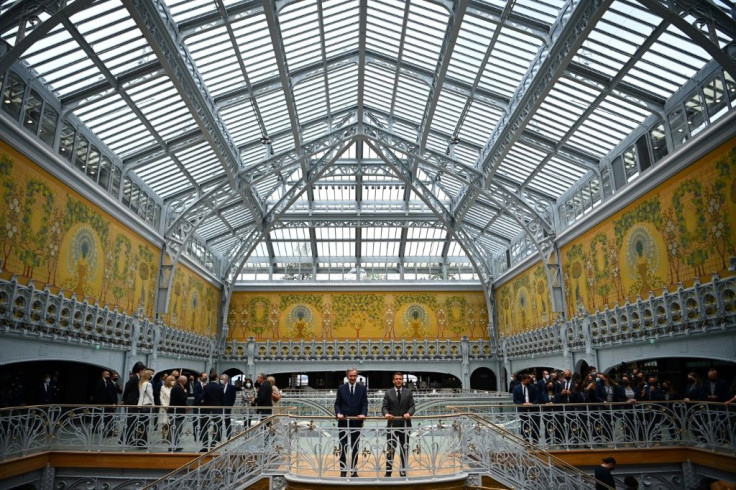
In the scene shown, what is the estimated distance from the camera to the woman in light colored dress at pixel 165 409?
41.5 feet

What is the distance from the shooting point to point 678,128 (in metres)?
Result: 15.9

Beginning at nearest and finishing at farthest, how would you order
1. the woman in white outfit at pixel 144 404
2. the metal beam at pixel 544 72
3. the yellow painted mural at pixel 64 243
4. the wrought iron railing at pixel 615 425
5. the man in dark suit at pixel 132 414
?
the wrought iron railing at pixel 615 425
the man in dark suit at pixel 132 414
the woman in white outfit at pixel 144 404
the yellow painted mural at pixel 64 243
the metal beam at pixel 544 72

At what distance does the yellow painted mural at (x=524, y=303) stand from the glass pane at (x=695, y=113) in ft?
37.2

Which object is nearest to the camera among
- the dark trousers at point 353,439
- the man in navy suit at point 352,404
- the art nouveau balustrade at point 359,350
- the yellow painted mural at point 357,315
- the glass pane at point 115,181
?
the dark trousers at point 353,439

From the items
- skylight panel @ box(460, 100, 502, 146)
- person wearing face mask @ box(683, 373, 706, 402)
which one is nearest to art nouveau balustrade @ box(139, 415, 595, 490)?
person wearing face mask @ box(683, 373, 706, 402)

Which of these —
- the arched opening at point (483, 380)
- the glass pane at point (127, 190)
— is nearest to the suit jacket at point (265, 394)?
the glass pane at point (127, 190)

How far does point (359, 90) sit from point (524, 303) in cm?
1534

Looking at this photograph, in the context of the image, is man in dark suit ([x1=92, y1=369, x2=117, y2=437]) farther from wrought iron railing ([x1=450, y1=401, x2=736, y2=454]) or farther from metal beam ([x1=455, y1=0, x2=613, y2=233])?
metal beam ([x1=455, y1=0, x2=613, y2=233])

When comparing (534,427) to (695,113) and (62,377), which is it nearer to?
(695,113)

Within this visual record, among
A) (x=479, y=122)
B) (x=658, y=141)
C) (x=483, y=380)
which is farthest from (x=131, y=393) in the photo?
(x=483, y=380)

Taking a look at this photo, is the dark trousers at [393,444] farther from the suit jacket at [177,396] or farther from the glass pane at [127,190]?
the glass pane at [127,190]

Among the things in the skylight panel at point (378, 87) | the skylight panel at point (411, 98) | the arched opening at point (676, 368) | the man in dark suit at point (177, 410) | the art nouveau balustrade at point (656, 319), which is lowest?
the man in dark suit at point (177, 410)

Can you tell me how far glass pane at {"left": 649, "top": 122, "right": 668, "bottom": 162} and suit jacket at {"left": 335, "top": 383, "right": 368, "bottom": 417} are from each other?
13178 millimetres

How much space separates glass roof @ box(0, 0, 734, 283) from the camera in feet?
49.3
